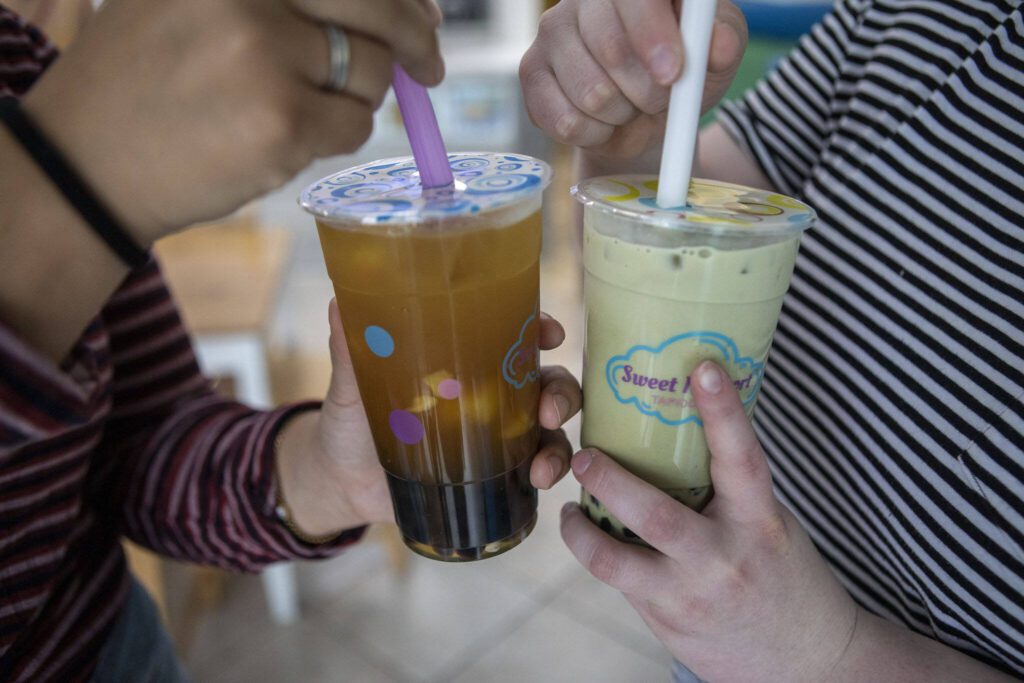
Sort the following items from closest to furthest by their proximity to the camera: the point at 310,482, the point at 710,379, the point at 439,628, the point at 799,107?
the point at 710,379
the point at 310,482
the point at 799,107
the point at 439,628

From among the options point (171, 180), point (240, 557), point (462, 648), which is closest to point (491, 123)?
point (462, 648)

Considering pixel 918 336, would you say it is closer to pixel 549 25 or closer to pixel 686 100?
pixel 686 100

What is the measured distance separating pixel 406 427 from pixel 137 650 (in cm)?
54

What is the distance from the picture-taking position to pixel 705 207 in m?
0.60

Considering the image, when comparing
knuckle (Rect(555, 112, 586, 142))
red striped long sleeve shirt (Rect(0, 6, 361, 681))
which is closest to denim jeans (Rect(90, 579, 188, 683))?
red striped long sleeve shirt (Rect(0, 6, 361, 681))

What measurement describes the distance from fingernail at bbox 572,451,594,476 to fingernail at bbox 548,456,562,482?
0.09 ft

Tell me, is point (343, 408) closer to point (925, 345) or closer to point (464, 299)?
point (464, 299)

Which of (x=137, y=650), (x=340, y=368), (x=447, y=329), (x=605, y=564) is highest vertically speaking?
(x=447, y=329)

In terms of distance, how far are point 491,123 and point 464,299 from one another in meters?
3.38

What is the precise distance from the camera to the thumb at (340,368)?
69 cm

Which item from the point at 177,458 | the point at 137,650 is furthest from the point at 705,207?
the point at 137,650

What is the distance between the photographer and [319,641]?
6.61ft

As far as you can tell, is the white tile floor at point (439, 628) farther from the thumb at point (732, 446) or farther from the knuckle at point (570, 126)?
the thumb at point (732, 446)

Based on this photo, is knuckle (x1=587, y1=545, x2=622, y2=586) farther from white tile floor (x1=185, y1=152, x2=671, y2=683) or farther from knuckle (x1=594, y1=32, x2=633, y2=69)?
white tile floor (x1=185, y1=152, x2=671, y2=683)
